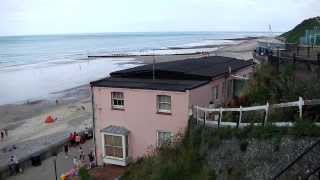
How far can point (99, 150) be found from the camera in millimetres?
21922

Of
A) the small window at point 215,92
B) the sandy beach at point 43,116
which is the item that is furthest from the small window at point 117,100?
the sandy beach at point 43,116

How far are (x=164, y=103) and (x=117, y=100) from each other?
2.87m

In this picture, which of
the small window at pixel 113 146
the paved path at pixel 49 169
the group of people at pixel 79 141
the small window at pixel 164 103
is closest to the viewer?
the small window at pixel 164 103

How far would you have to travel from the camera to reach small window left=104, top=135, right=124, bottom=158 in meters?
21.1

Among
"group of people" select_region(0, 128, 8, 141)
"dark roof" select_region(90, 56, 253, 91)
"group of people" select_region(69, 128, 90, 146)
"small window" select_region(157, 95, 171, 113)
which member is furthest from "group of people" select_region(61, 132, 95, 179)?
"group of people" select_region(0, 128, 8, 141)

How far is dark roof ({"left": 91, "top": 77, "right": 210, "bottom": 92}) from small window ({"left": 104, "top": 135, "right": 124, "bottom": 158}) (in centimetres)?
283

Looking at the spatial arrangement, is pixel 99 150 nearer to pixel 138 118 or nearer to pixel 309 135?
pixel 138 118

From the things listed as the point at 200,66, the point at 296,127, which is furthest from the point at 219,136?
the point at 200,66

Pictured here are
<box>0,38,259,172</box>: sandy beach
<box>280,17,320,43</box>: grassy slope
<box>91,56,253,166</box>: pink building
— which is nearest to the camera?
<box>91,56,253,166</box>: pink building

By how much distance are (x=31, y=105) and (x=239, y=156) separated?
43.9 m

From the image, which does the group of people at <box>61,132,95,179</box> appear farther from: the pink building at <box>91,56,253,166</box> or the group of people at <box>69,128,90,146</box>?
the pink building at <box>91,56,253,166</box>

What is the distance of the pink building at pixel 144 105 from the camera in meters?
19.8

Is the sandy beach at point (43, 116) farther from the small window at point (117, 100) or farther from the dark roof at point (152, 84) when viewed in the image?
the small window at point (117, 100)

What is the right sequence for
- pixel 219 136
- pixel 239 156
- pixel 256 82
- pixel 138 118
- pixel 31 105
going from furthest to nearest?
pixel 31 105 < pixel 138 118 < pixel 256 82 < pixel 219 136 < pixel 239 156
